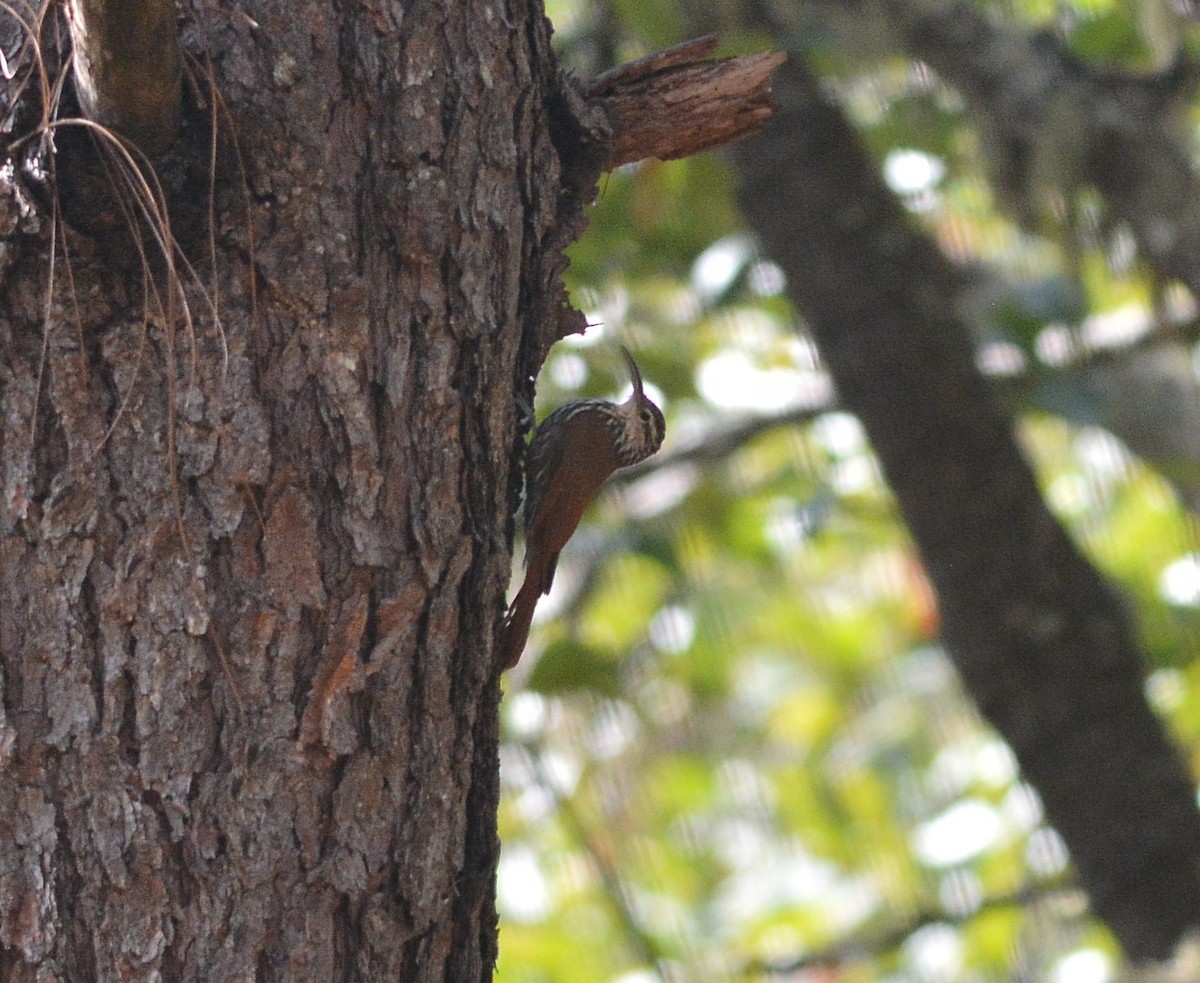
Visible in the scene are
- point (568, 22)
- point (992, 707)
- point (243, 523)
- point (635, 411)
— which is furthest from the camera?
point (568, 22)

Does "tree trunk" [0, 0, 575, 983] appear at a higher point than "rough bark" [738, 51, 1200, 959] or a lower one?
higher

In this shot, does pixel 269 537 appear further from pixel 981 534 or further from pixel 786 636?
pixel 786 636

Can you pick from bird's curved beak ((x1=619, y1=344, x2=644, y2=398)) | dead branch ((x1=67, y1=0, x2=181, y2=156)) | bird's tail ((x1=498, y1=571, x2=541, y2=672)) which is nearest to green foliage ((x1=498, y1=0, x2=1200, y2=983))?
bird's curved beak ((x1=619, y1=344, x2=644, y2=398))

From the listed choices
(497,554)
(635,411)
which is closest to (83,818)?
(497,554)

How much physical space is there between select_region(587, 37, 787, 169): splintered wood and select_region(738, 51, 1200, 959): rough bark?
247cm

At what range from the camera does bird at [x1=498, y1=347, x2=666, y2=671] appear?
3.28m

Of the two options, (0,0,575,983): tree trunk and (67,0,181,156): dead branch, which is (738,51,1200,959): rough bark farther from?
(67,0,181,156): dead branch

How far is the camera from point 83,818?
1.62m

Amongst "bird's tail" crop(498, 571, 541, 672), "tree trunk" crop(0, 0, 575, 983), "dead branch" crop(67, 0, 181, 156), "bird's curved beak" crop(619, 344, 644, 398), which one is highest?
"dead branch" crop(67, 0, 181, 156)

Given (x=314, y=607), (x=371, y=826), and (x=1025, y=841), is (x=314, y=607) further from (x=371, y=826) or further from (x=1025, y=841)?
(x=1025, y=841)

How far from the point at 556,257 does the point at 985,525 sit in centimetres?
273

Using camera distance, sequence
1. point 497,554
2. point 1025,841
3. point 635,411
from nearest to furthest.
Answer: point 497,554 < point 635,411 < point 1025,841

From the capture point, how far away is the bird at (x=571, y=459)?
10.8 ft

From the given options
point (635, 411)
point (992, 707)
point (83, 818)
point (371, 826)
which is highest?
point (83, 818)
